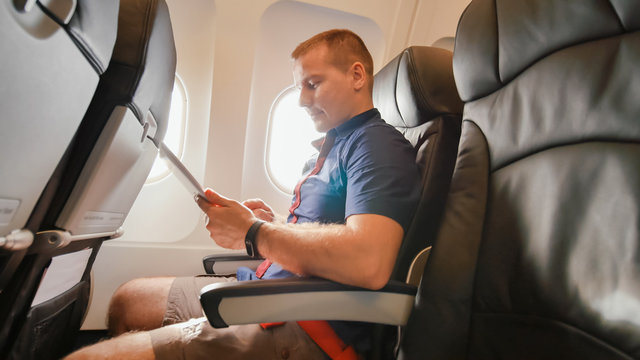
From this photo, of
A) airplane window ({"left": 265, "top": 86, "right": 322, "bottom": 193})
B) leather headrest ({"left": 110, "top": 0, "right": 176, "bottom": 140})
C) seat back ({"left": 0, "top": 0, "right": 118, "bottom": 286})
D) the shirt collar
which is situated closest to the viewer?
seat back ({"left": 0, "top": 0, "right": 118, "bottom": 286})

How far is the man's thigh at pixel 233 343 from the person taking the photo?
0.89 metres

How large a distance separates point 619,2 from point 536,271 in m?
0.54

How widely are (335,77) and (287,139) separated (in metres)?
Result: 1.19

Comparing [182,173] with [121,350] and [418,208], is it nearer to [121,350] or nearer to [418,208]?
[121,350]

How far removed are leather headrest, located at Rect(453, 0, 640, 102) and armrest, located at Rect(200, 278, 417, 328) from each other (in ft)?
2.27

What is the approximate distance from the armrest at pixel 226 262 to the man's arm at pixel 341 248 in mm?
640

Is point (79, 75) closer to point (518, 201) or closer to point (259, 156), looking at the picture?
point (518, 201)

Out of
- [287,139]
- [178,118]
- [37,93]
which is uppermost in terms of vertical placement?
[37,93]

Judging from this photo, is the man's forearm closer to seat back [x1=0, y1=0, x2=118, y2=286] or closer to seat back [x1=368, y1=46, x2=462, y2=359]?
seat back [x1=368, y1=46, x2=462, y2=359]

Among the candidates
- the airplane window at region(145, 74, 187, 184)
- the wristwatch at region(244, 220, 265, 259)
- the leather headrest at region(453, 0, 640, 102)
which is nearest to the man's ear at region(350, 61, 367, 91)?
the leather headrest at region(453, 0, 640, 102)

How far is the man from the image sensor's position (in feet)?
2.86

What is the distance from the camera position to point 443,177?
3.37 feet

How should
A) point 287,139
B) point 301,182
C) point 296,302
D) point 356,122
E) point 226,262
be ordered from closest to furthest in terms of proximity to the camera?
point 296,302, point 356,122, point 301,182, point 226,262, point 287,139

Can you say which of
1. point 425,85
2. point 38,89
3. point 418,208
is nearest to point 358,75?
point 425,85
